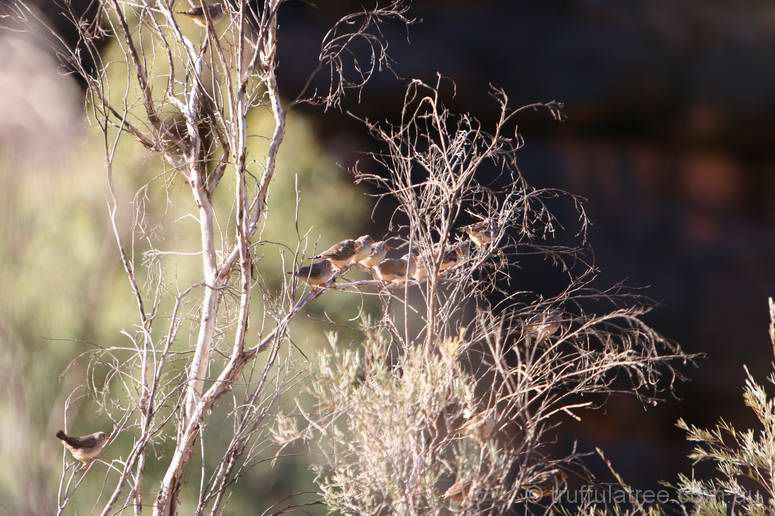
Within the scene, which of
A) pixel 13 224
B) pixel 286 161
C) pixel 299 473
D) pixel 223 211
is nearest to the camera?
pixel 13 224

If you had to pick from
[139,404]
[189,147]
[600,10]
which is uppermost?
[600,10]

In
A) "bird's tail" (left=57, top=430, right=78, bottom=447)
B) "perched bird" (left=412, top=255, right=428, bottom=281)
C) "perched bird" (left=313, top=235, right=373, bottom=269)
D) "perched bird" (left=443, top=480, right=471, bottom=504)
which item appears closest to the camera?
"bird's tail" (left=57, top=430, right=78, bottom=447)

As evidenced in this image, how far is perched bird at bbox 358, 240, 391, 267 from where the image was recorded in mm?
3062

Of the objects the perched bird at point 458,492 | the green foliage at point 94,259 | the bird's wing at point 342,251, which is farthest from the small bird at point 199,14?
the perched bird at point 458,492

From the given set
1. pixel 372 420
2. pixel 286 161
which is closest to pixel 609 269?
pixel 286 161

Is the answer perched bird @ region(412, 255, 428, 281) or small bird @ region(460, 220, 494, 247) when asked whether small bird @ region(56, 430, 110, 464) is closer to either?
perched bird @ region(412, 255, 428, 281)

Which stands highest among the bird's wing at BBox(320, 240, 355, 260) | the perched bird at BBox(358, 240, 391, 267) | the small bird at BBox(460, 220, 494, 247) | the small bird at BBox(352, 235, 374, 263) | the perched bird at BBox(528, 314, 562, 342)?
the bird's wing at BBox(320, 240, 355, 260)

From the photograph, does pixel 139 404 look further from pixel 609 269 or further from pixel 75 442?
pixel 609 269

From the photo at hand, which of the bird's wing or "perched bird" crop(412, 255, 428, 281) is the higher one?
the bird's wing

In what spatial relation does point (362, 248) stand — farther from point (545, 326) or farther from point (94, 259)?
point (94, 259)

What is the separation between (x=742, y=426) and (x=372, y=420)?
6.35 meters

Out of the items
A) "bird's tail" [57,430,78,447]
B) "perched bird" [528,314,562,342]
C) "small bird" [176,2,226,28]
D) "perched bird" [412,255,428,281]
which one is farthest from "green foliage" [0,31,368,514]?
"perched bird" [528,314,562,342]

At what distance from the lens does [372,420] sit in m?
2.75

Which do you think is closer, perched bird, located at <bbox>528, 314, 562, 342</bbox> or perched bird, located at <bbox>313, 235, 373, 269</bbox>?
perched bird, located at <bbox>528, 314, 562, 342</bbox>
